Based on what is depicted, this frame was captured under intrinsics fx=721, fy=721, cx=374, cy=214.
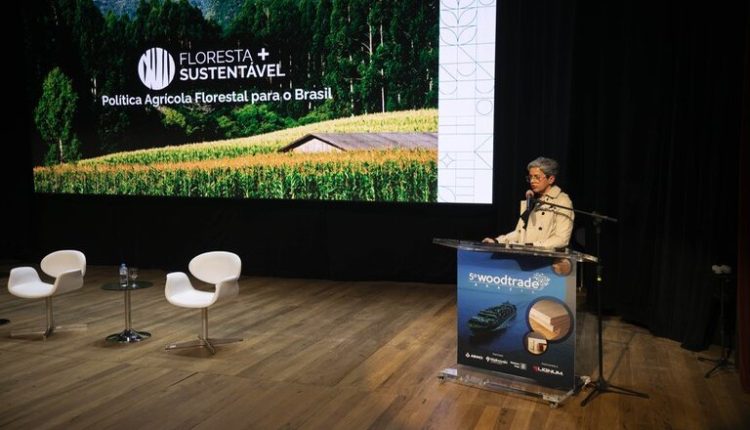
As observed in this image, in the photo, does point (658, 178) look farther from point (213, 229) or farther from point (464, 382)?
point (213, 229)

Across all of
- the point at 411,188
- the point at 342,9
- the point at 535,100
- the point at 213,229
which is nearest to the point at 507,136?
the point at 535,100

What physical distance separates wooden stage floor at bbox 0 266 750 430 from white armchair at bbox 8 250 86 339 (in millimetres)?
172

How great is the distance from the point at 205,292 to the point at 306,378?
147cm

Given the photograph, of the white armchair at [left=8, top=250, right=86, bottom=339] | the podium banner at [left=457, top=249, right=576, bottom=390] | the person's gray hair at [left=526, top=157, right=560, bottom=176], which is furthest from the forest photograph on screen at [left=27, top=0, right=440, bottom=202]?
the podium banner at [left=457, top=249, right=576, bottom=390]

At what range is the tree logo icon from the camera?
9227mm

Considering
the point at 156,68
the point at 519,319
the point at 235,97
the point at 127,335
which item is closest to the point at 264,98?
the point at 235,97

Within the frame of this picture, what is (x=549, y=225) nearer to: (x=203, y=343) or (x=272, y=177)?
(x=203, y=343)

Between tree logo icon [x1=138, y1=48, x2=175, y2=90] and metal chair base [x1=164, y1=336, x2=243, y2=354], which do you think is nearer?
metal chair base [x1=164, y1=336, x2=243, y2=354]

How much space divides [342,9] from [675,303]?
477cm

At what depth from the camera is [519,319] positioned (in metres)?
4.54

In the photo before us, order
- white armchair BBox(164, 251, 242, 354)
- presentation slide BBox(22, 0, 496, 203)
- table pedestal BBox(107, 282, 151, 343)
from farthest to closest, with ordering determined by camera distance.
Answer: presentation slide BBox(22, 0, 496, 203) < table pedestal BBox(107, 282, 151, 343) < white armchair BBox(164, 251, 242, 354)

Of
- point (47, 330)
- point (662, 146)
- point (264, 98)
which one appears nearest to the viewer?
point (662, 146)

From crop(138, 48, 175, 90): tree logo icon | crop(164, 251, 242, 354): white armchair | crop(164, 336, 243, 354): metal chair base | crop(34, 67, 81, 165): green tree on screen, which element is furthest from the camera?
crop(34, 67, 81, 165): green tree on screen

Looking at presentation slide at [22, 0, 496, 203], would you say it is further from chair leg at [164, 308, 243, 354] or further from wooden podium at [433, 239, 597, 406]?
wooden podium at [433, 239, 597, 406]
